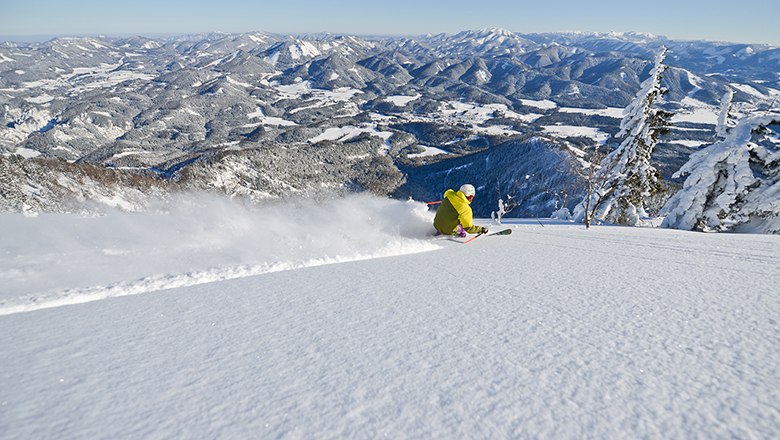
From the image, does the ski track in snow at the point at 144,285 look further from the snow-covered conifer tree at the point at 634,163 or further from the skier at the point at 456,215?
the snow-covered conifer tree at the point at 634,163

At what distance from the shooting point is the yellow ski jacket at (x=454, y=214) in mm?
10836

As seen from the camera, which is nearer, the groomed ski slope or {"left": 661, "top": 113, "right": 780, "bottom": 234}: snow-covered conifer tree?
the groomed ski slope

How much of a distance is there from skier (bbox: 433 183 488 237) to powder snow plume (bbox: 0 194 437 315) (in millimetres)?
823

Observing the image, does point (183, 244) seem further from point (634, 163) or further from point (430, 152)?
point (430, 152)

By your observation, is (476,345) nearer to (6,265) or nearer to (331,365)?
(331,365)

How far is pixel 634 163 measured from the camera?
2322 centimetres

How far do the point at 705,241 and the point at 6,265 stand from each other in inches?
632

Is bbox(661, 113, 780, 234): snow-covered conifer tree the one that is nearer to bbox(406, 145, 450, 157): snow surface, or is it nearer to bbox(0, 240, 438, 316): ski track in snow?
bbox(0, 240, 438, 316): ski track in snow

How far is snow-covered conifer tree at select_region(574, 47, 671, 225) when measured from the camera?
861 inches

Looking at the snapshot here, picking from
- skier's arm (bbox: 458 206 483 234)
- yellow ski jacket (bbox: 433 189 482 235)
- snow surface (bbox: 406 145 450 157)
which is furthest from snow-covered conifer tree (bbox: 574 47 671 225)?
snow surface (bbox: 406 145 450 157)

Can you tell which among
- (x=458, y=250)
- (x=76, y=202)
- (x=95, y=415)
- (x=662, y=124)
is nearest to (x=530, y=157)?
(x=662, y=124)

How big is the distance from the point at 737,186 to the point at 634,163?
5597 millimetres

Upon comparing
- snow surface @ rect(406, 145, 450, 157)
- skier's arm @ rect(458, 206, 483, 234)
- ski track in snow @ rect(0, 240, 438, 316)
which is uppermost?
skier's arm @ rect(458, 206, 483, 234)

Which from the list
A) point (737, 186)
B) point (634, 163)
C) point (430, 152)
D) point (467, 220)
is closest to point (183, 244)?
point (467, 220)
